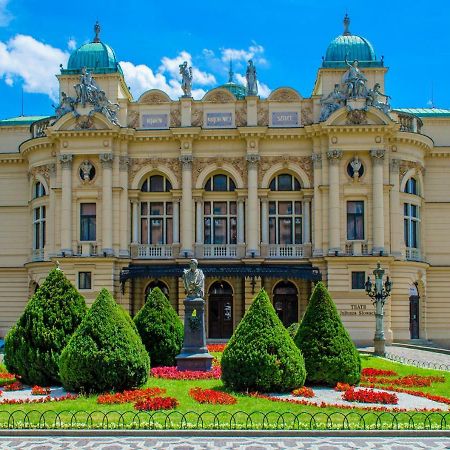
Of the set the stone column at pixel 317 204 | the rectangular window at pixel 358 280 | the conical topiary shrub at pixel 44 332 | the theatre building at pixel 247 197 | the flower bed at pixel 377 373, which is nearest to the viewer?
the conical topiary shrub at pixel 44 332

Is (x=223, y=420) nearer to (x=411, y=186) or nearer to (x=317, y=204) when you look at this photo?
(x=317, y=204)

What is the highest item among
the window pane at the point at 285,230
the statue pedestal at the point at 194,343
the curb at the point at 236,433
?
the window pane at the point at 285,230

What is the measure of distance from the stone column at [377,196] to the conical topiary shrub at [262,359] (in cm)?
2578

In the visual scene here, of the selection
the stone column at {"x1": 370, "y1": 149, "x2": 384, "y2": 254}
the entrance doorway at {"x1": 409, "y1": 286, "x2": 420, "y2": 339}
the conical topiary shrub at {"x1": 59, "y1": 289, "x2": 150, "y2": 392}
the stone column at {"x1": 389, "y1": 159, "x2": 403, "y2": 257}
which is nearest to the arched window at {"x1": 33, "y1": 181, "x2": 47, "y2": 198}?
the stone column at {"x1": 370, "y1": 149, "x2": 384, "y2": 254}

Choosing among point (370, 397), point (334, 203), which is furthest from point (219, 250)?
point (370, 397)

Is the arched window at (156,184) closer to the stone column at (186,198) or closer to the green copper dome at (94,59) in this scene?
the stone column at (186,198)

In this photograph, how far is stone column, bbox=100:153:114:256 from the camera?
160 ft

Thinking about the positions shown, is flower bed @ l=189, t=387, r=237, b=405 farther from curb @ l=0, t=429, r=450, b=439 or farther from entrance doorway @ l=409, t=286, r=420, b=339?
entrance doorway @ l=409, t=286, r=420, b=339

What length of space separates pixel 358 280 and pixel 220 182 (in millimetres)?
11212

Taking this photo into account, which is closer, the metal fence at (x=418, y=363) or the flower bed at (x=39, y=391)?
→ the flower bed at (x=39, y=391)

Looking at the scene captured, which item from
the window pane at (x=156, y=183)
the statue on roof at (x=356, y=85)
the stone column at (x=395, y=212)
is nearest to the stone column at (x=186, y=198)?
the window pane at (x=156, y=183)

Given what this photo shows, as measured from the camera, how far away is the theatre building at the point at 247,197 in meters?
48.3

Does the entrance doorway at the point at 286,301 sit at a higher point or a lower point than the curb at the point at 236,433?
higher

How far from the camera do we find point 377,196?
158 ft
